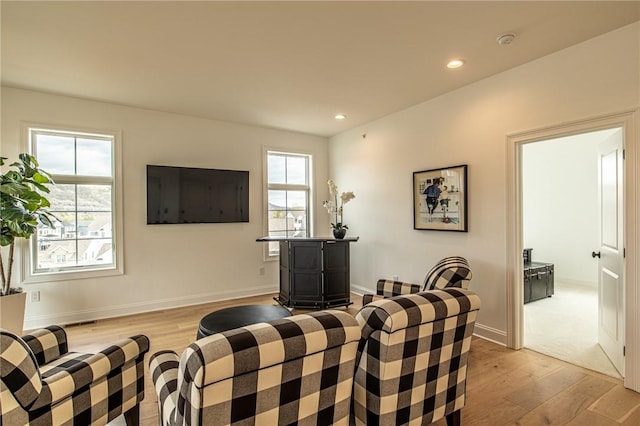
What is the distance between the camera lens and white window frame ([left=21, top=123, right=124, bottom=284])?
145 inches

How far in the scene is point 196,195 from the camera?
15.3ft

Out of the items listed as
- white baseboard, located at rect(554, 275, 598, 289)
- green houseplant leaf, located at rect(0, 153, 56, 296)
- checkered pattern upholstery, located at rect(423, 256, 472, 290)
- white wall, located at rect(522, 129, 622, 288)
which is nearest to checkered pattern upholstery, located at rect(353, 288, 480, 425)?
checkered pattern upholstery, located at rect(423, 256, 472, 290)

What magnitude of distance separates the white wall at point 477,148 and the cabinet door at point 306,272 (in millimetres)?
1082

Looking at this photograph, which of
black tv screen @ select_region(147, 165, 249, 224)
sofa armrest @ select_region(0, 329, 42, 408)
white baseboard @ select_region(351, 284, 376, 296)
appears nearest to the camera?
sofa armrest @ select_region(0, 329, 42, 408)

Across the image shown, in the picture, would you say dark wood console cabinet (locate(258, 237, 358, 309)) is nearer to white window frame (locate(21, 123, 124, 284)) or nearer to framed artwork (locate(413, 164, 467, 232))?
framed artwork (locate(413, 164, 467, 232))

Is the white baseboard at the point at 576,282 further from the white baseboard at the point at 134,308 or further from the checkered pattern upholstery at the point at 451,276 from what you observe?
the white baseboard at the point at 134,308

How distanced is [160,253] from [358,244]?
10.0 feet

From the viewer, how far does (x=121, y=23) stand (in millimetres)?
2352

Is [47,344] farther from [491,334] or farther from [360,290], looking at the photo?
[360,290]

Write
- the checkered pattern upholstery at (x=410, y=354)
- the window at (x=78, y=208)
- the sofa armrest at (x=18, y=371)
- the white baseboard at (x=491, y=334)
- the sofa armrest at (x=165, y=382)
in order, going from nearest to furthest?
the sofa armrest at (x=18, y=371) → the sofa armrest at (x=165, y=382) → the checkered pattern upholstery at (x=410, y=354) → the white baseboard at (x=491, y=334) → the window at (x=78, y=208)

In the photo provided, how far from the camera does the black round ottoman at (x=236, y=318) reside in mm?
2193

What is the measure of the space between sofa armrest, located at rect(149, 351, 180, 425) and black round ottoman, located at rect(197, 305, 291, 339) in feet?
1.64

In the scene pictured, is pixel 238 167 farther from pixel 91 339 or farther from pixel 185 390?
pixel 185 390

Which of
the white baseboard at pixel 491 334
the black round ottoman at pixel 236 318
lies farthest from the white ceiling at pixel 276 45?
the white baseboard at pixel 491 334
